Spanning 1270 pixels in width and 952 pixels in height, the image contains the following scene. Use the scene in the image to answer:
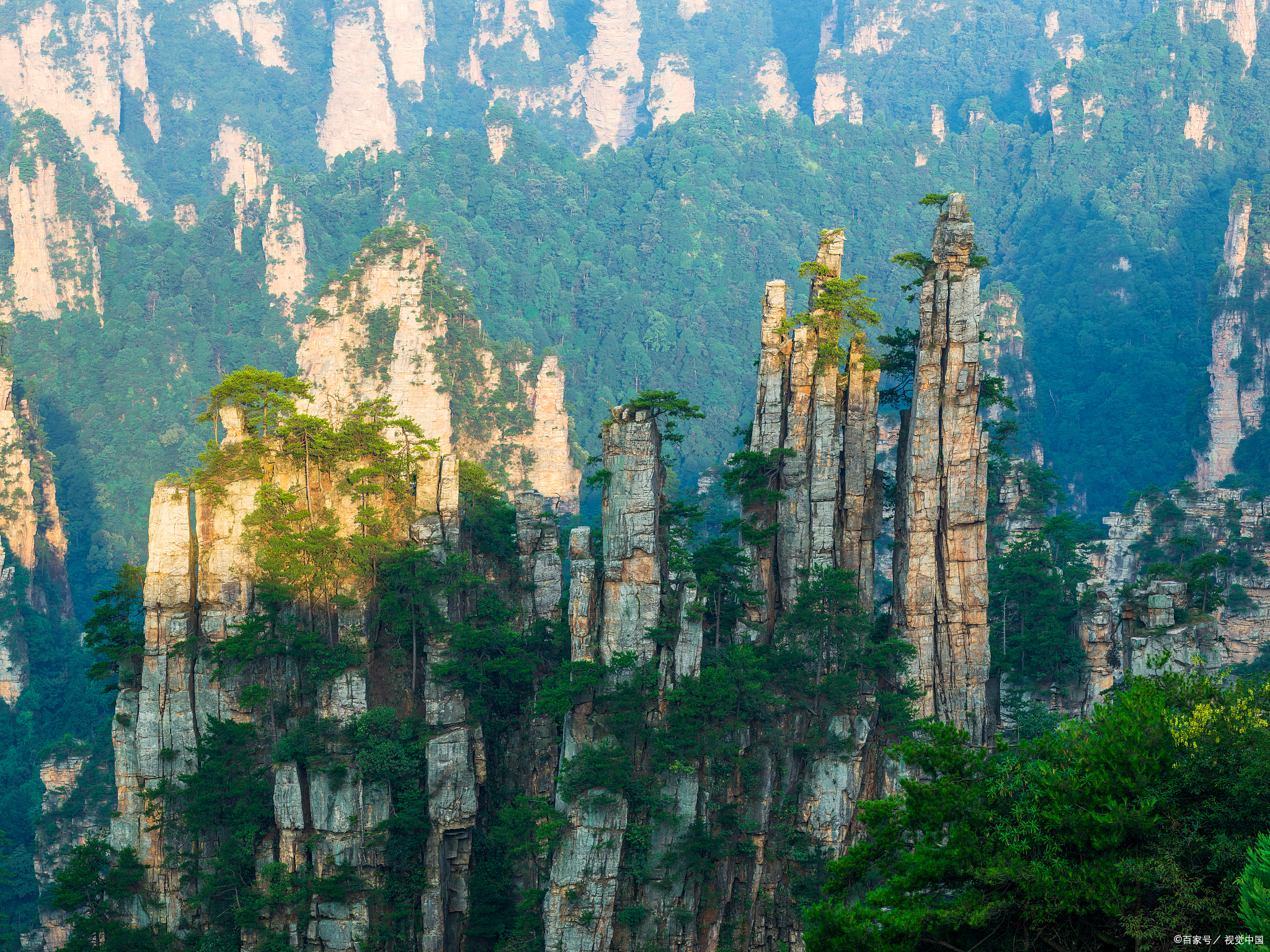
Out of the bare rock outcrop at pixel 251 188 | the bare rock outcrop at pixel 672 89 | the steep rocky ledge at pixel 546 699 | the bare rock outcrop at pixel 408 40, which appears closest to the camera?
the steep rocky ledge at pixel 546 699

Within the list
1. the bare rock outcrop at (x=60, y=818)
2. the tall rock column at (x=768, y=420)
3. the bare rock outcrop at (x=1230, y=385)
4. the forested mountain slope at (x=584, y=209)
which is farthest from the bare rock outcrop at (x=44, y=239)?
the bare rock outcrop at (x=1230, y=385)

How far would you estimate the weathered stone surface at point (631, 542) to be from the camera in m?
33.5

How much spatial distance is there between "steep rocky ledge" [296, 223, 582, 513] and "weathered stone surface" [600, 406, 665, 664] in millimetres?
43749

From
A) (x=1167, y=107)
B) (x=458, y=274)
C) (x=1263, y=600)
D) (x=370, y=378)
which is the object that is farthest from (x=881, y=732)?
(x=1167, y=107)

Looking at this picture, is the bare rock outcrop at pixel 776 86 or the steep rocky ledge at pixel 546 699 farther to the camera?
the bare rock outcrop at pixel 776 86

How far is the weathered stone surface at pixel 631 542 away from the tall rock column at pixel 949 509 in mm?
6688

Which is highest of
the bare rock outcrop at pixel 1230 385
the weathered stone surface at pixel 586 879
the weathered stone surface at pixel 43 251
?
the weathered stone surface at pixel 43 251

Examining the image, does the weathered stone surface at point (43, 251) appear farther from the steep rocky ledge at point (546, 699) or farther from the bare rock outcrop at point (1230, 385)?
the bare rock outcrop at point (1230, 385)

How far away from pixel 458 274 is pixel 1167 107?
58.6 m

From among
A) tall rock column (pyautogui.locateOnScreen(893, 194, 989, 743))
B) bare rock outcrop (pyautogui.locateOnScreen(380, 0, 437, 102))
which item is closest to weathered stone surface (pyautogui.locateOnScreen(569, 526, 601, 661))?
tall rock column (pyautogui.locateOnScreen(893, 194, 989, 743))

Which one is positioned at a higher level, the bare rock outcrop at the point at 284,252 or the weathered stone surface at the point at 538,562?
the bare rock outcrop at the point at 284,252

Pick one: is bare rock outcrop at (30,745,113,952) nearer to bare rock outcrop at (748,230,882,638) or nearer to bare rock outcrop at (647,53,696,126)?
bare rock outcrop at (748,230,882,638)

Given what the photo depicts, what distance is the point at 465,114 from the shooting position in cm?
16375

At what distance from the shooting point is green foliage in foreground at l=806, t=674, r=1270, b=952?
1697cm
